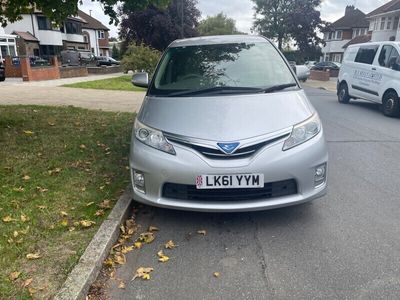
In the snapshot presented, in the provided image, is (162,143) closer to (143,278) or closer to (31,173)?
(143,278)

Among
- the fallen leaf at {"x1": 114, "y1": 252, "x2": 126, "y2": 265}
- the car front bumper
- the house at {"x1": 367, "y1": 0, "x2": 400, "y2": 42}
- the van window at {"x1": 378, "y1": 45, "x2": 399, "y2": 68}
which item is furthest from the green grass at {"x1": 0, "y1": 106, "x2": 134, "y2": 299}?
the house at {"x1": 367, "y1": 0, "x2": 400, "y2": 42}

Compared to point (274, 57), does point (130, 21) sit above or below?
above

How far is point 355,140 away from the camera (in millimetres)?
7172

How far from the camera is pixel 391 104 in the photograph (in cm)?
998

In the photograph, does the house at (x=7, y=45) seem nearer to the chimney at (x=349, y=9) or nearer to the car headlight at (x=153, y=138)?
the car headlight at (x=153, y=138)

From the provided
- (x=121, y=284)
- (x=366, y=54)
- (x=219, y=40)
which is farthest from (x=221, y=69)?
(x=366, y=54)

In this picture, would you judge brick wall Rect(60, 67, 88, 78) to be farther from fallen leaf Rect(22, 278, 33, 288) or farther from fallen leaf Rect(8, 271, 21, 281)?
fallen leaf Rect(22, 278, 33, 288)

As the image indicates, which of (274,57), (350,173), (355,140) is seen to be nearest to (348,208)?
(350,173)

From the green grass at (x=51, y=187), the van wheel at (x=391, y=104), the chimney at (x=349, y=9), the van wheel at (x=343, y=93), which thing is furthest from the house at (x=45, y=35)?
the chimney at (x=349, y=9)

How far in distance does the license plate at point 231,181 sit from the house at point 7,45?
34707 mm

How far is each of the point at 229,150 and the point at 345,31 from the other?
5838 cm

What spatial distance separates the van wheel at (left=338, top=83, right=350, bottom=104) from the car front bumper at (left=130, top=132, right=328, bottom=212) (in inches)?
407

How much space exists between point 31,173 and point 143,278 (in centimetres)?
266

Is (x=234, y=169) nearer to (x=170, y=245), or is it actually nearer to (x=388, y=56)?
(x=170, y=245)
